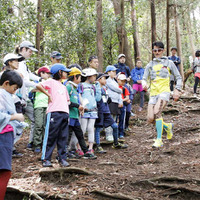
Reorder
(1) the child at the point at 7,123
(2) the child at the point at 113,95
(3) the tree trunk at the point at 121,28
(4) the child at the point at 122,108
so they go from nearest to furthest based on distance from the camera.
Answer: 1. (1) the child at the point at 7,123
2. (2) the child at the point at 113,95
3. (4) the child at the point at 122,108
4. (3) the tree trunk at the point at 121,28

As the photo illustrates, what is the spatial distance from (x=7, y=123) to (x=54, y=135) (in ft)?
5.75

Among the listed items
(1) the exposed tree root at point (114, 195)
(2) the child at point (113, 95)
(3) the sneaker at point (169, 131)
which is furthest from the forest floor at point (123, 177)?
(2) the child at point (113, 95)

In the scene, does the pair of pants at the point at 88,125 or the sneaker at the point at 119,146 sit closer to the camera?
the pair of pants at the point at 88,125

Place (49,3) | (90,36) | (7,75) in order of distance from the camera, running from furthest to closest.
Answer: (49,3) → (90,36) → (7,75)

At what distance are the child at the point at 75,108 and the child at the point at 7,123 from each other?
2.29 meters

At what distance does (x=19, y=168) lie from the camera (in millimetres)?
5352

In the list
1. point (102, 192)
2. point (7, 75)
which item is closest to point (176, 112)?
point (102, 192)

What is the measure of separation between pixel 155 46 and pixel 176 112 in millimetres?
4759

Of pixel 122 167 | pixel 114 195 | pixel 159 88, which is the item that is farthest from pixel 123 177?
pixel 159 88

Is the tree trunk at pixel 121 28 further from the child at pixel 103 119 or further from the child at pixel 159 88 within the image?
the child at pixel 103 119

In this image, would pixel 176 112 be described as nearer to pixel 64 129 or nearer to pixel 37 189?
pixel 64 129

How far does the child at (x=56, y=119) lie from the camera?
4977mm

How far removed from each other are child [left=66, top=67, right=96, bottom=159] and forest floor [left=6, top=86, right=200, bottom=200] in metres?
0.33

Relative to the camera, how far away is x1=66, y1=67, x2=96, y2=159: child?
5.75 metres
